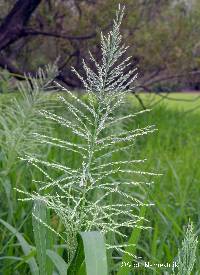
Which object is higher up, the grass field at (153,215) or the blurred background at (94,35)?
the blurred background at (94,35)

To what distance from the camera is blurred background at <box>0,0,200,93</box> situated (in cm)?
582

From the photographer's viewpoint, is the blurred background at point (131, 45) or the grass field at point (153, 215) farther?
the blurred background at point (131, 45)

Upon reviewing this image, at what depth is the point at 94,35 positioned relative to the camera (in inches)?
236

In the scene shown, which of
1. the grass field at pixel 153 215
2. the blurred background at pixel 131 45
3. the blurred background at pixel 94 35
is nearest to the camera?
the grass field at pixel 153 215

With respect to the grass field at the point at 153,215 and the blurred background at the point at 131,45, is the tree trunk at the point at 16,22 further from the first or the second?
the grass field at the point at 153,215

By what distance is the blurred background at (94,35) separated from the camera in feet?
19.1

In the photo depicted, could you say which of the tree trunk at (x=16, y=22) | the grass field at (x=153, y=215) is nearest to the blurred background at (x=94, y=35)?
the tree trunk at (x=16, y=22)

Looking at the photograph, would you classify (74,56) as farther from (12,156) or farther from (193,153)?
(12,156)

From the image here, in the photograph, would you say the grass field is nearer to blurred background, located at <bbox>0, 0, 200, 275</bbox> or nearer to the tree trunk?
blurred background, located at <bbox>0, 0, 200, 275</bbox>

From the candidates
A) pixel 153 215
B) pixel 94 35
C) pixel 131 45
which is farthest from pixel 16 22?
pixel 153 215

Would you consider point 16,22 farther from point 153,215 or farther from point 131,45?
point 153,215

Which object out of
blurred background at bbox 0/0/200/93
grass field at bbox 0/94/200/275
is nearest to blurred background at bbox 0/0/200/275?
blurred background at bbox 0/0/200/93

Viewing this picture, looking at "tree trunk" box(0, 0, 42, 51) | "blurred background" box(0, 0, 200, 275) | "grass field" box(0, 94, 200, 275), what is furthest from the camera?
"tree trunk" box(0, 0, 42, 51)

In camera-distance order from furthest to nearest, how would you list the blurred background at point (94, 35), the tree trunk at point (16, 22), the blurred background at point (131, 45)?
1. the blurred background at point (94, 35)
2. the tree trunk at point (16, 22)
3. the blurred background at point (131, 45)
